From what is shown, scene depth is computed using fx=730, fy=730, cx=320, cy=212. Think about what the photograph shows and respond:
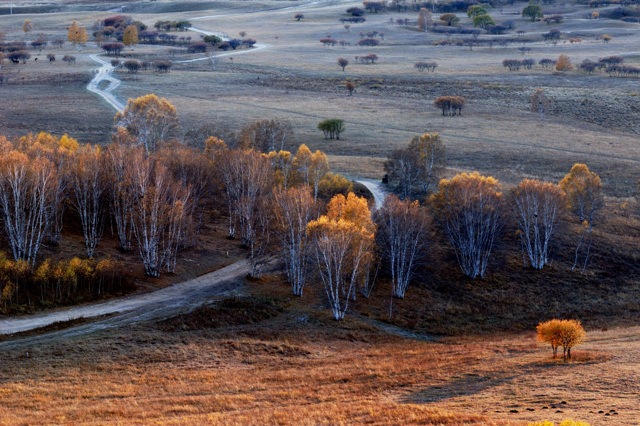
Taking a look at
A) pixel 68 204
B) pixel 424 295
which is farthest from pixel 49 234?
pixel 424 295

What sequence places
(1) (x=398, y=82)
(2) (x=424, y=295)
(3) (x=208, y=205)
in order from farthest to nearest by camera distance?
(1) (x=398, y=82)
(3) (x=208, y=205)
(2) (x=424, y=295)

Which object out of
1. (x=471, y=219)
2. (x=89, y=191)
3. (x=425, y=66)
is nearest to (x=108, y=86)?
(x=425, y=66)

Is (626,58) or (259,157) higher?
(626,58)

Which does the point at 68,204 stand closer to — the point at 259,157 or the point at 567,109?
the point at 259,157

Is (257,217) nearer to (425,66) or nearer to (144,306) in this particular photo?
(144,306)

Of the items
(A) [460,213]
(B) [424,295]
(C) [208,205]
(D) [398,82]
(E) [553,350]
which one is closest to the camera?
(E) [553,350]

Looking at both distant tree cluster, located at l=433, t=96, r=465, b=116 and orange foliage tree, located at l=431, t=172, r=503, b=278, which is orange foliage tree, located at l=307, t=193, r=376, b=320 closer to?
orange foliage tree, located at l=431, t=172, r=503, b=278

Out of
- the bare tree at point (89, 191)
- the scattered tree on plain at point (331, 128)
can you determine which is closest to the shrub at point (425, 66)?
the scattered tree on plain at point (331, 128)
